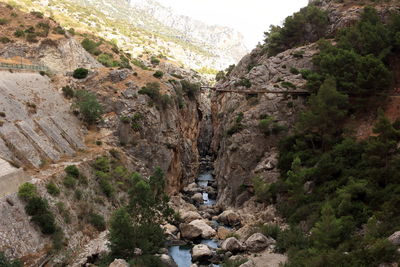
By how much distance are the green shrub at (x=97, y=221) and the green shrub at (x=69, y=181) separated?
3645 millimetres

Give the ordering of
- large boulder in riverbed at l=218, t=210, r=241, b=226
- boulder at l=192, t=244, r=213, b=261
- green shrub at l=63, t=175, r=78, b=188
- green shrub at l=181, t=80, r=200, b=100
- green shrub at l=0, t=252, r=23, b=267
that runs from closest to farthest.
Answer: green shrub at l=0, t=252, r=23, b=267 < green shrub at l=63, t=175, r=78, b=188 < boulder at l=192, t=244, r=213, b=261 < large boulder in riverbed at l=218, t=210, r=241, b=226 < green shrub at l=181, t=80, r=200, b=100

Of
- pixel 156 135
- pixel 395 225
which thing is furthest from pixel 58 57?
pixel 395 225

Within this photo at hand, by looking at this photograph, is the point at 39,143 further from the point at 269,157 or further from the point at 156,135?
the point at 269,157

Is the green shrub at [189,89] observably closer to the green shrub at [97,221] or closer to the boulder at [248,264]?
the green shrub at [97,221]

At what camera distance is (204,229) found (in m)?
47.3

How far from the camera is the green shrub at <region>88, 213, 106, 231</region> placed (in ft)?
130

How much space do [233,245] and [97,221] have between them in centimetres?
1451

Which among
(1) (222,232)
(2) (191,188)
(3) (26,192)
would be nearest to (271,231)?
(1) (222,232)

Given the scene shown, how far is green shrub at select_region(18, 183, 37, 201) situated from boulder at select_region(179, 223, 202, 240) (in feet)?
62.1

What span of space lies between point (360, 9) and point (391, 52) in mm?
22191

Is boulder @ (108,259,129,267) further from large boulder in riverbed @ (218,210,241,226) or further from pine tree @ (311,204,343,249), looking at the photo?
large boulder in riverbed @ (218,210,241,226)

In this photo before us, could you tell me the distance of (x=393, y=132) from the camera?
3625 cm

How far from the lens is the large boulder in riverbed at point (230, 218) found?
168 ft

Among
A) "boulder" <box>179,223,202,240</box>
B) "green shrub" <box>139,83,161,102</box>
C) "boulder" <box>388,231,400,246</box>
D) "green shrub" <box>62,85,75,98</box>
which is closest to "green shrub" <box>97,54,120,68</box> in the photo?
"green shrub" <box>139,83,161,102</box>
